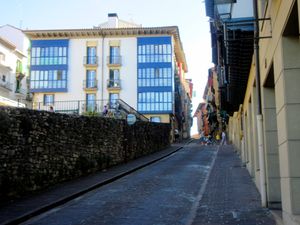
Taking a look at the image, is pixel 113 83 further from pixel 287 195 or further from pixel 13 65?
pixel 287 195

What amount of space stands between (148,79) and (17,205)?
4509cm

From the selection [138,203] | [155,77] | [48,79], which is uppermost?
[48,79]

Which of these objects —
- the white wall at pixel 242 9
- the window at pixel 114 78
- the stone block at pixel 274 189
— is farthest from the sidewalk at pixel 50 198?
the window at pixel 114 78

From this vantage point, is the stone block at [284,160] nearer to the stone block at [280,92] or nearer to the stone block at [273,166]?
the stone block at [280,92]

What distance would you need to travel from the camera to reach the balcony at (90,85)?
191 ft

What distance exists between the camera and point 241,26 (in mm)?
11414

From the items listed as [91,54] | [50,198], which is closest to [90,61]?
[91,54]

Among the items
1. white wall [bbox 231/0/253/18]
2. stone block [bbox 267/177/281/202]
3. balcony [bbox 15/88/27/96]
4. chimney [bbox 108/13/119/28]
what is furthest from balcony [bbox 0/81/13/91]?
stone block [bbox 267/177/281/202]

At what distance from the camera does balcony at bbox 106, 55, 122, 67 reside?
58.2 meters

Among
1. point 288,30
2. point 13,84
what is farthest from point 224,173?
point 13,84

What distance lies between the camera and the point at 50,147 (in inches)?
631

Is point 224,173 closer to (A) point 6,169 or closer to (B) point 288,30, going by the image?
(A) point 6,169

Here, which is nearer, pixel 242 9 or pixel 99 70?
pixel 242 9

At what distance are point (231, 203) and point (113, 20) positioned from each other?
55.8 m
